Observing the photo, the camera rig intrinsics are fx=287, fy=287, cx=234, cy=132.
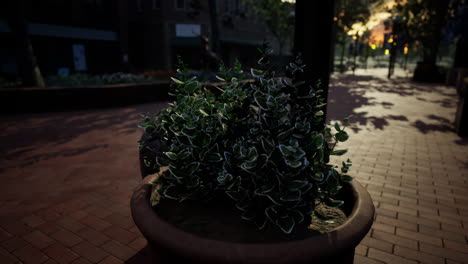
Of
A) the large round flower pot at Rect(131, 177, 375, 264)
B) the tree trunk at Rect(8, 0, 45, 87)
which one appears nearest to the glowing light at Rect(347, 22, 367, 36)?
the tree trunk at Rect(8, 0, 45, 87)

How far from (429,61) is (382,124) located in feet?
52.0

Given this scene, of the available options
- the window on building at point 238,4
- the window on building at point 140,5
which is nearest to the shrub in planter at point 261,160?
the window on building at point 140,5

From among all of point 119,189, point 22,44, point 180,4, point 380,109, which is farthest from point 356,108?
point 180,4

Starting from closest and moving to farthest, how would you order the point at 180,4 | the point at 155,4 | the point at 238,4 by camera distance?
the point at 155,4 < the point at 180,4 < the point at 238,4

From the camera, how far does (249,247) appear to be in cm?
141

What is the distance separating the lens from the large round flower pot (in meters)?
1.39

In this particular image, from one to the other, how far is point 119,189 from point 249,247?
9.72 feet

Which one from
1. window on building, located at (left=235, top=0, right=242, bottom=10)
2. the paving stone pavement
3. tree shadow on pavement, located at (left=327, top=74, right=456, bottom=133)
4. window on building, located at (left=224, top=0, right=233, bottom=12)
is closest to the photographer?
the paving stone pavement

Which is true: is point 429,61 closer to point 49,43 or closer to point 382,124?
point 382,124

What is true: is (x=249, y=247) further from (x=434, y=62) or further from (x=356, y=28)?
(x=356, y=28)

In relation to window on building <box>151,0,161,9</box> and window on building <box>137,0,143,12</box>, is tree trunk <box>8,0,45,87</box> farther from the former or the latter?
window on building <box>137,0,143,12</box>

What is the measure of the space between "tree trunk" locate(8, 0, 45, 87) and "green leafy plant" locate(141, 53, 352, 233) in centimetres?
1045

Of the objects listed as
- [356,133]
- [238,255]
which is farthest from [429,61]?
[238,255]

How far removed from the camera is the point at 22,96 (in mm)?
8477
